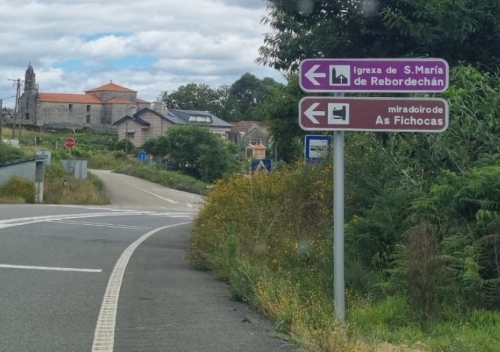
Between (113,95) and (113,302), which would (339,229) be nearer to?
(113,302)

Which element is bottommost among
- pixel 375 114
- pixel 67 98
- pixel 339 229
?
pixel 339 229

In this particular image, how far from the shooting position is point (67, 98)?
12900 centimetres

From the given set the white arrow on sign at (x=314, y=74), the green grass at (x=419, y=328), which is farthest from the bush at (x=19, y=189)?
the white arrow on sign at (x=314, y=74)

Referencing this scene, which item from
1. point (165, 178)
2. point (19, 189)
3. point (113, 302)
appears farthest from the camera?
point (165, 178)

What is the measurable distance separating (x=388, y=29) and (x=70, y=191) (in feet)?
114

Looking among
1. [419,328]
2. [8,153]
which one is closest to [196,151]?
[8,153]

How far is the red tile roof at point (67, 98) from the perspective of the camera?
420 feet

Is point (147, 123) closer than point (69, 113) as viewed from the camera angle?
Yes

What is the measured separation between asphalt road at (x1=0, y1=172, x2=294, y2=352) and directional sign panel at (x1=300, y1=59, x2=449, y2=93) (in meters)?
2.45

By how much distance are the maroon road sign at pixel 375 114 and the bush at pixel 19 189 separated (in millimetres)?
37022

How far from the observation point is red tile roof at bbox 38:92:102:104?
12800 centimetres

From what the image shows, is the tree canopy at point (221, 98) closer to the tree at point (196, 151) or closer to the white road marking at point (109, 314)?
the tree at point (196, 151)

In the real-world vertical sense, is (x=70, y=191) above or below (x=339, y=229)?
below

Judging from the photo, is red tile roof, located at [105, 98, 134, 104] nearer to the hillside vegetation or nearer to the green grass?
the hillside vegetation
